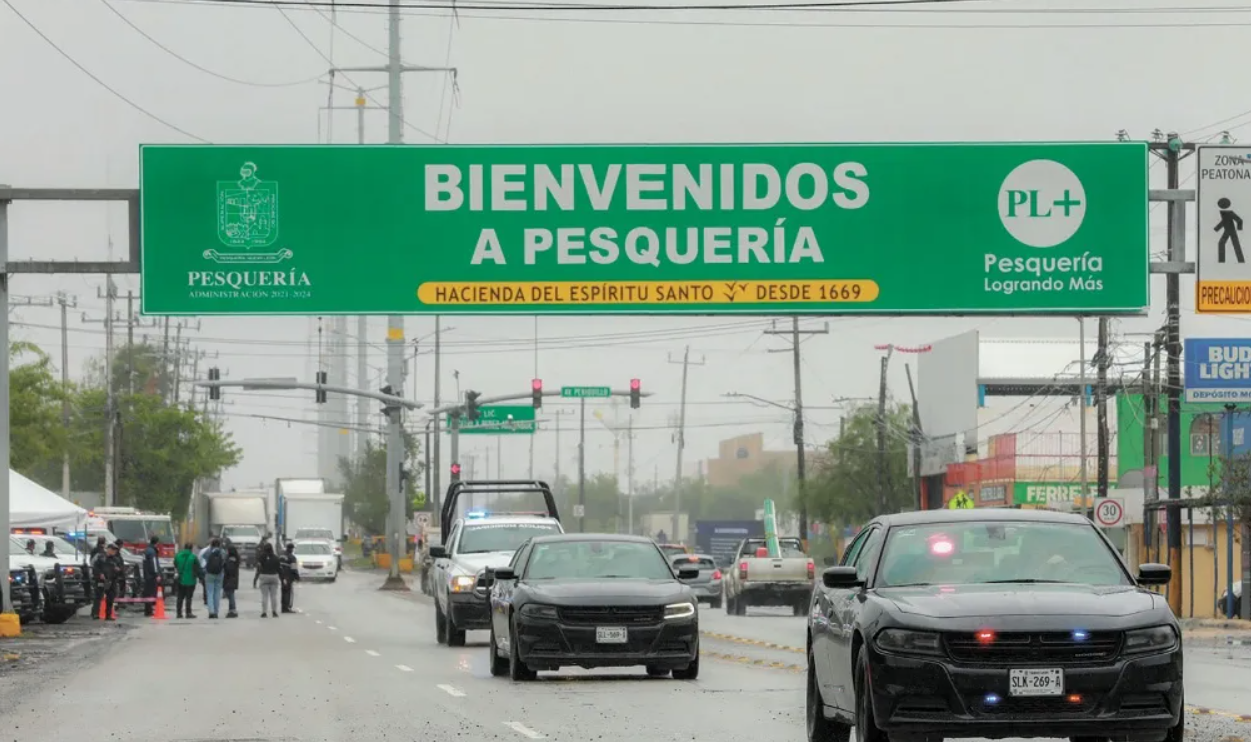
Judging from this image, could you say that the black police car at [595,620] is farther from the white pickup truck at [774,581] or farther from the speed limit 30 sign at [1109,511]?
the speed limit 30 sign at [1109,511]

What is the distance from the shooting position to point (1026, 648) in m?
11.9

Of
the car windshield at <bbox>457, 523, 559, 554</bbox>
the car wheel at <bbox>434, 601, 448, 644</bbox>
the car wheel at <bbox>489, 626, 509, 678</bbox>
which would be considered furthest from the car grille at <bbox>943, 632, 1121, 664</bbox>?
the car wheel at <bbox>434, 601, 448, 644</bbox>

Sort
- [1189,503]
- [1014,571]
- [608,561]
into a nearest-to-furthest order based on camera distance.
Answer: [1014,571] → [608,561] → [1189,503]

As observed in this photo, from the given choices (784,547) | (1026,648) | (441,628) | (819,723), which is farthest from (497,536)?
(784,547)

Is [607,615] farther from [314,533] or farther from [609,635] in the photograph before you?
[314,533]

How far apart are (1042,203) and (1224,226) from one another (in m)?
2.43

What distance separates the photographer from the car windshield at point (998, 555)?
42.6ft

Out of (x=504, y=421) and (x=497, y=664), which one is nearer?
(x=497, y=664)

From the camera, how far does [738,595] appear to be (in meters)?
49.5

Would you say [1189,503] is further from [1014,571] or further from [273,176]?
[1014,571]

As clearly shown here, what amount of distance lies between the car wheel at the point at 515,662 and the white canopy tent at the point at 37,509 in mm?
24780

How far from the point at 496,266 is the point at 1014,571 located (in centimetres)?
1731

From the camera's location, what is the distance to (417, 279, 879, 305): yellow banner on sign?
29.3m

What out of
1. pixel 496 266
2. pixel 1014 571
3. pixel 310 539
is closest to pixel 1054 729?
pixel 1014 571
